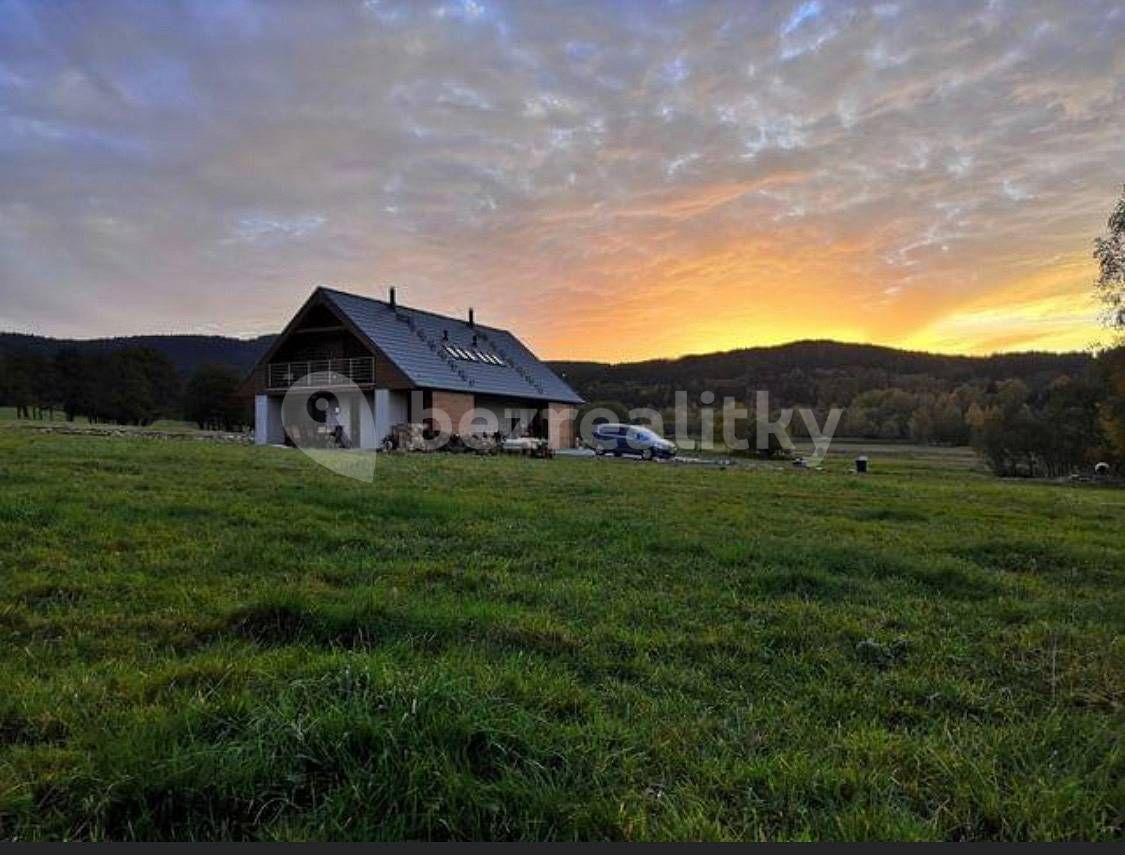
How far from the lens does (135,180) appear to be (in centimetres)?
1773

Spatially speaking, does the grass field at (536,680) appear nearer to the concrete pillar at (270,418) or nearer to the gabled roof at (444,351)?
the gabled roof at (444,351)

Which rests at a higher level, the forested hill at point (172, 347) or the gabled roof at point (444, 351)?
the forested hill at point (172, 347)

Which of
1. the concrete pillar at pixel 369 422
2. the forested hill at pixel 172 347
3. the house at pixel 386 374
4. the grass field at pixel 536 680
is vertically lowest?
the grass field at pixel 536 680

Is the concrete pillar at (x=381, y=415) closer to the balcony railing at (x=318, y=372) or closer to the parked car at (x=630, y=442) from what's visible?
the balcony railing at (x=318, y=372)

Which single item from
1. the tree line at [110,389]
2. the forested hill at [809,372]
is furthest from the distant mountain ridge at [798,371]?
the tree line at [110,389]

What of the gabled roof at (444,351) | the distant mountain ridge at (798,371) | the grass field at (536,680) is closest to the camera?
the grass field at (536,680)

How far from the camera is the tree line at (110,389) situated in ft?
220

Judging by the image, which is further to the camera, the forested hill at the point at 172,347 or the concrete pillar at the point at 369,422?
the forested hill at the point at 172,347

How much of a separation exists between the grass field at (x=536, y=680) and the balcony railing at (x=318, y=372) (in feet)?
72.8

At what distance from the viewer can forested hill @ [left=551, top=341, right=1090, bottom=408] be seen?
54.8 m

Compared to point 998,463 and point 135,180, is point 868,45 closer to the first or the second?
point 135,180

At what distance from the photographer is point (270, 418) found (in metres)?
32.0

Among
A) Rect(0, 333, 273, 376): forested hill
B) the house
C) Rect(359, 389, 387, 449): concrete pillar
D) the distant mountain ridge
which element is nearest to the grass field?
Rect(359, 389, 387, 449): concrete pillar

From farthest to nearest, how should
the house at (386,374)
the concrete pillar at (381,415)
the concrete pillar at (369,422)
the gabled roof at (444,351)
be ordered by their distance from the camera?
1. the gabled roof at (444,351)
2. the house at (386,374)
3. the concrete pillar at (369,422)
4. the concrete pillar at (381,415)
